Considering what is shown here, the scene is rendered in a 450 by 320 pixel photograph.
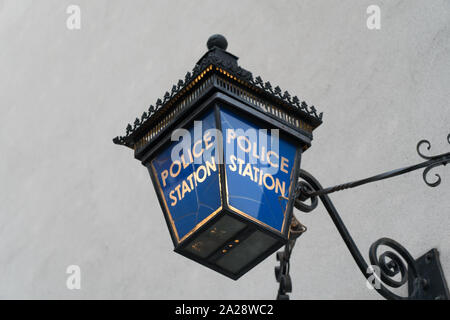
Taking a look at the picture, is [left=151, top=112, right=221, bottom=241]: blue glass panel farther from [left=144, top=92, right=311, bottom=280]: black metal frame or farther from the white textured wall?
the white textured wall

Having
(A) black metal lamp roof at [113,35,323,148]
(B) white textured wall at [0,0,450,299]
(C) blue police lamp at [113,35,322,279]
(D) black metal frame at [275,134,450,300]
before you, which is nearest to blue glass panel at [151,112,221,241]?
(C) blue police lamp at [113,35,322,279]

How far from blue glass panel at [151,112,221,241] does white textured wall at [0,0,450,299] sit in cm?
104

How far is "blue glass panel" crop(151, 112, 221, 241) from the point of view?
226 centimetres

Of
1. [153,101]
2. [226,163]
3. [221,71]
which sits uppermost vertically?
[153,101]

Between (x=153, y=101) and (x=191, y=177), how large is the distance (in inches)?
129

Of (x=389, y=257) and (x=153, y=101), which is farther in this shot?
(x=153, y=101)

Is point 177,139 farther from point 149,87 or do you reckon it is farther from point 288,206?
point 149,87

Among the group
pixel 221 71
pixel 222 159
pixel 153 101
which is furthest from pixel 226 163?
pixel 153 101

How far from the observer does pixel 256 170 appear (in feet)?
7.61

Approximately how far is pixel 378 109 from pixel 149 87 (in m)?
2.61

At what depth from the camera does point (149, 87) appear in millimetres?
5723

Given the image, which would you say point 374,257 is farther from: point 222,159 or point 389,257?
point 222,159

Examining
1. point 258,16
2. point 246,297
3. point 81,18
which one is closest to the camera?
point 246,297
